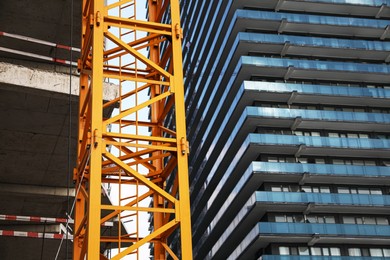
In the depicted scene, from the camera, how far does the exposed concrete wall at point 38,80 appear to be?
1778 centimetres

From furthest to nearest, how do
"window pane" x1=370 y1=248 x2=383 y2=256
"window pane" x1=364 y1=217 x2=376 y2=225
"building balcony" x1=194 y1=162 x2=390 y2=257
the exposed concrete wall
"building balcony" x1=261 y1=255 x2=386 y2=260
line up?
"window pane" x1=364 y1=217 x2=376 y2=225
"window pane" x1=370 y1=248 x2=383 y2=256
"building balcony" x1=194 y1=162 x2=390 y2=257
"building balcony" x1=261 y1=255 x2=386 y2=260
the exposed concrete wall

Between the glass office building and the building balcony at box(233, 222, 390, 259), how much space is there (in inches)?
4.4

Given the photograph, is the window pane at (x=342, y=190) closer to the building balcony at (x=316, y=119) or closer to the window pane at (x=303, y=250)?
the building balcony at (x=316, y=119)

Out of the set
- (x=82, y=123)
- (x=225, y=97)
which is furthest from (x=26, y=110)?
(x=225, y=97)

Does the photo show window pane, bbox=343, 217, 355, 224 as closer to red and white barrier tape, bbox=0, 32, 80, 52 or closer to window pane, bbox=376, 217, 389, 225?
window pane, bbox=376, 217, 389, 225

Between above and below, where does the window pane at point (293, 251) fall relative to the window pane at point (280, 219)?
below

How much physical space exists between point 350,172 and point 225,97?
18.1 meters

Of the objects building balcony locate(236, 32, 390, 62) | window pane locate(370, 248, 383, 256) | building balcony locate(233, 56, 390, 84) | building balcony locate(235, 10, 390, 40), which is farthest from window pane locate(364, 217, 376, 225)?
building balcony locate(235, 10, 390, 40)

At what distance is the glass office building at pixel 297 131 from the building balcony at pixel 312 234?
0.11 m

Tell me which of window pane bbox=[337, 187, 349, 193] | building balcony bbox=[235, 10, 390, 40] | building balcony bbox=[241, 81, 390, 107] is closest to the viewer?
window pane bbox=[337, 187, 349, 193]

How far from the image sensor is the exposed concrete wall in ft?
58.3

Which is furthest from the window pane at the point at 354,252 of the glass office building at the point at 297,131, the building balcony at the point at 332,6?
the building balcony at the point at 332,6

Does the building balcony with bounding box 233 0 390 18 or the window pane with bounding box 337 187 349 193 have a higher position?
the building balcony with bounding box 233 0 390 18

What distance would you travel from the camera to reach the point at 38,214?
1041 inches
